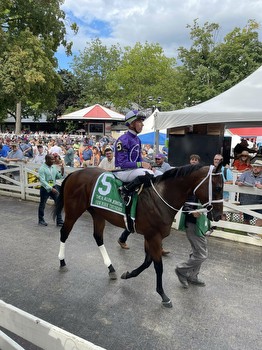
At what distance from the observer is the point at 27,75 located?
9.16 metres

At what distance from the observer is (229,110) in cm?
608

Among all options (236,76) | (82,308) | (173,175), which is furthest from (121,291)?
(236,76)

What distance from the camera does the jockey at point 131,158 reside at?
3.79 metres

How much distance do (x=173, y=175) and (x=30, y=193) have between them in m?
6.41

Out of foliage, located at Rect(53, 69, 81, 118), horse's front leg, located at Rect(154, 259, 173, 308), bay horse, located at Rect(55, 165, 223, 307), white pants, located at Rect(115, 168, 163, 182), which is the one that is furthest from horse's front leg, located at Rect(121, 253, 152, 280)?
foliage, located at Rect(53, 69, 81, 118)

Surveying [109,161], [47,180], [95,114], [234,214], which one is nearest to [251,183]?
[234,214]

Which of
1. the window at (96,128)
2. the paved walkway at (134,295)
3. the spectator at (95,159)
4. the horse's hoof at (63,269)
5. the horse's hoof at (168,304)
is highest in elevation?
the window at (96,128)

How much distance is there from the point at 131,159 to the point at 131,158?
0.05 ft

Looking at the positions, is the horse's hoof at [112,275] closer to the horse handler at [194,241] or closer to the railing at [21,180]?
the horse handler at [194,241]

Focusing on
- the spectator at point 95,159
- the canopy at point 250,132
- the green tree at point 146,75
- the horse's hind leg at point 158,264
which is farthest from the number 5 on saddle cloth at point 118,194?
the green tree at point 146,75

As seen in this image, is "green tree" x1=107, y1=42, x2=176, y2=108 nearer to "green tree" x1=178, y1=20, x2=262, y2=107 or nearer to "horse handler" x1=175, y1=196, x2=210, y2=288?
"green tree" x1=178, y1=20, x2=262, y2=107

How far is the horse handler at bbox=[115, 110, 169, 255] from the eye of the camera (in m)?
3.79

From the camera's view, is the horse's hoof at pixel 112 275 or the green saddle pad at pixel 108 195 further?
the horse's hoof at pixel 112 275

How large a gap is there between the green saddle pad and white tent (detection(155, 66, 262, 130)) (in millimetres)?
3043
